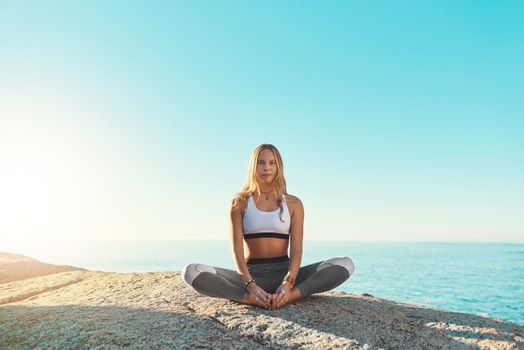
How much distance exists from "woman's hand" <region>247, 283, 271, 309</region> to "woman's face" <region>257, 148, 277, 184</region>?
132 centimetres

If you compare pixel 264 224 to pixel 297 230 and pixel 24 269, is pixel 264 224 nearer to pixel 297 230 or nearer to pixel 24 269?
pixel 297 230

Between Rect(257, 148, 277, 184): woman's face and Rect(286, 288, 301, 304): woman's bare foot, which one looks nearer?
Rect(286, 288, 301, 304): woman's bare foot

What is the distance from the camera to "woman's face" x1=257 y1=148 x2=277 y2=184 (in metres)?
4.79

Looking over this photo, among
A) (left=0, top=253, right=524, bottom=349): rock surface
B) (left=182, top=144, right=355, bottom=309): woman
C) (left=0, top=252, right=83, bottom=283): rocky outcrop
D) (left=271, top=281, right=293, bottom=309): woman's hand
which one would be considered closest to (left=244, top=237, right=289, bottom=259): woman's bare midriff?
(left=182, top=144, right=355, bottom=309): woman

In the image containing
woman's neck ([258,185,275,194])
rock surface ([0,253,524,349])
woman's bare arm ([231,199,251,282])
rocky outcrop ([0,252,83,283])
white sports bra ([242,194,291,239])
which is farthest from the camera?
rocky outcrop ([0,252,83,283])

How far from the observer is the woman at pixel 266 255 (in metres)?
4.21

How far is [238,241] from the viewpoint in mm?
4520

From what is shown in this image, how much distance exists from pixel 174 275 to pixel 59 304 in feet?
5.44

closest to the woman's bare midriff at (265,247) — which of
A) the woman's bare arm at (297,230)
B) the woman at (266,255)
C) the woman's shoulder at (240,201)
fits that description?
the woman at (266,255)

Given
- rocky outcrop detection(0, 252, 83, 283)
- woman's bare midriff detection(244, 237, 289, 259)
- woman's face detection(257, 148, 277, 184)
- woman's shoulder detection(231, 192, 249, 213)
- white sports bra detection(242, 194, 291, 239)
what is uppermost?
woman's face detection(257, 148, 277, 184)

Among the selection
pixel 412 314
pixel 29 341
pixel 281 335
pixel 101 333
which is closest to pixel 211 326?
pixel 281 335

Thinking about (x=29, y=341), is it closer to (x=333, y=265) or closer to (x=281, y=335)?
(x=281, y=335)

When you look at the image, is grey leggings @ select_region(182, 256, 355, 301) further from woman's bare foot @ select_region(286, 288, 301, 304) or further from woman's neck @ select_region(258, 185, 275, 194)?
woman's neck @ select_region(258, 185, 275, 194)

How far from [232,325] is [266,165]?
6.25 feet
